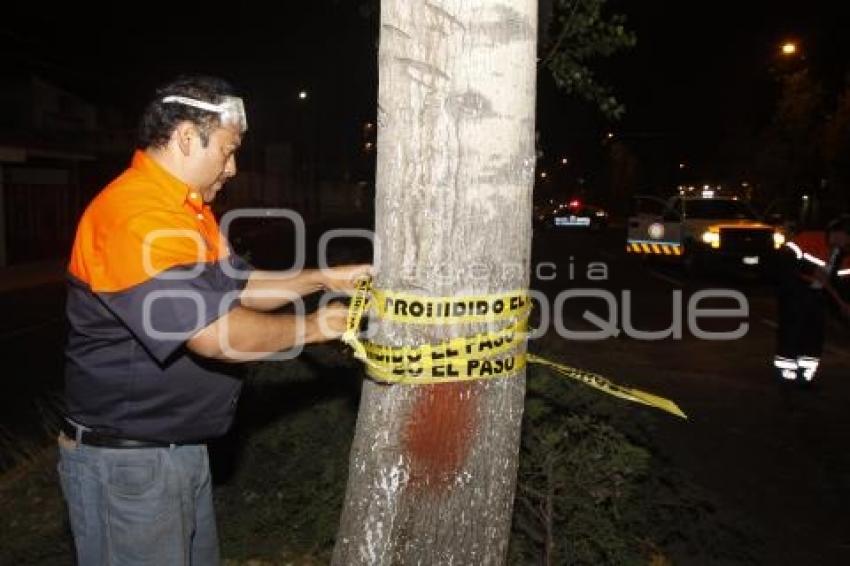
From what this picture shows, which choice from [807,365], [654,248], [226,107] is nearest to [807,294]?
[807,365]

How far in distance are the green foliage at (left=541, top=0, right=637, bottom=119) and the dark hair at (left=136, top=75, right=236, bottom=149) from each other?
4110 mm

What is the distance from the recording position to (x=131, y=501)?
2570 millimetres

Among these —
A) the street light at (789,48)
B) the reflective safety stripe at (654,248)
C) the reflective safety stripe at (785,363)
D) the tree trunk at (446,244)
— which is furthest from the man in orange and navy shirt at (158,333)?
the street light at (789,48)

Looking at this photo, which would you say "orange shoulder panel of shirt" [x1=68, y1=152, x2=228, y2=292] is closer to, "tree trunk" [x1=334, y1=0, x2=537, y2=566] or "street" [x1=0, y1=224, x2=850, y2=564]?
"tree trunk" [x1=334, y1=0, x2=537, y2=566]

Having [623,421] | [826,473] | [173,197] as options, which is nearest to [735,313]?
[826,473]

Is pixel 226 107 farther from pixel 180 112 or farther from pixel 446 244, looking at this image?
pixel 446 244

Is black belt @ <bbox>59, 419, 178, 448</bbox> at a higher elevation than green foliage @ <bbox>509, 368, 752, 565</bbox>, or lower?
higher

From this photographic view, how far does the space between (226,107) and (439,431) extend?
1.15 meters

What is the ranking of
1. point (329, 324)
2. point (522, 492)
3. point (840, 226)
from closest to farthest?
point (329, 324), point (522, 492), point (840, 226)

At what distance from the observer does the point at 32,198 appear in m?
24.5

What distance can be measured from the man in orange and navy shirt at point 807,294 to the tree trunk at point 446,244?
6.67 m

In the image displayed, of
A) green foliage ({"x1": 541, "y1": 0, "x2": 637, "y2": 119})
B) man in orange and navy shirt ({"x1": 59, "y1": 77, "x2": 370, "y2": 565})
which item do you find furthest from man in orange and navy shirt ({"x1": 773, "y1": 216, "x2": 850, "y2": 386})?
man in orange and navy shirt ({"x1": 59, "y1": 77, "x2": 370, "y2": 565})

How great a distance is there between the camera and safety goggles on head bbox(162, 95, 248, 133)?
100 inches

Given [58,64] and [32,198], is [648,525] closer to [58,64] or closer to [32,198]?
[32,198]
